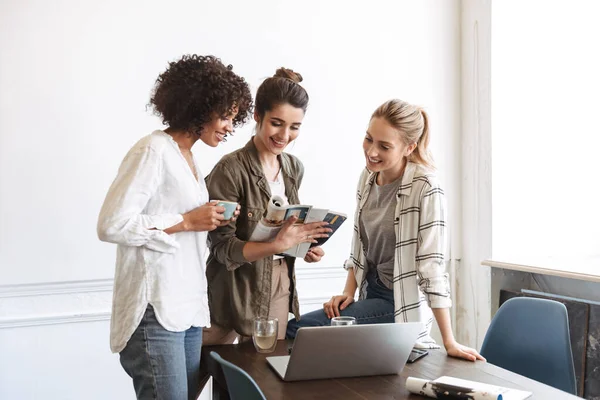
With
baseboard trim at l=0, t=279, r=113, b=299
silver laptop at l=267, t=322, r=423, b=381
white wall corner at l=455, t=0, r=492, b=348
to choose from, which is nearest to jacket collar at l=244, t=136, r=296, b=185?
silver laptop at l=267, t=322, r=423, b=381

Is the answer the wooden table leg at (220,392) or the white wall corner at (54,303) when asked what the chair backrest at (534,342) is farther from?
the white wall corner at (54,303)

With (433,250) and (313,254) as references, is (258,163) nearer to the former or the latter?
(313,254)

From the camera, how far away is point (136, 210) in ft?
5.41

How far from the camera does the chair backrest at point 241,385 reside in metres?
1.26

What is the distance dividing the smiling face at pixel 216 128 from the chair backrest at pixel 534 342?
1.16 m

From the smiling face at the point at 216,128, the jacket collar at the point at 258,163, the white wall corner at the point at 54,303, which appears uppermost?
the smiling face at the point at 216,128

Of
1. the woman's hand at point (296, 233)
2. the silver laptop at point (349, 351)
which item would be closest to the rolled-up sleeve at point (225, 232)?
the woman's hand at point (296, 233)

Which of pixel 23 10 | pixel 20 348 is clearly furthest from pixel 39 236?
pixel 23 10

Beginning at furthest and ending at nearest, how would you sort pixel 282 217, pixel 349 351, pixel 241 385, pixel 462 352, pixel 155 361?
1. pixel 282 217
2. pixel 462 352
3. pixel 155 361
4. pixel 349 351
5. pixel 241 385

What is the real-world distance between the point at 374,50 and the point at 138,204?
7.92 ft

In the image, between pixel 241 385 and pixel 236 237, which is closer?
pixel 241 385

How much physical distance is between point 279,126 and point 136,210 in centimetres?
67

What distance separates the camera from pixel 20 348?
299cm

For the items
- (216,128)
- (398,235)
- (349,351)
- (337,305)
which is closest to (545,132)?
(398,235)
